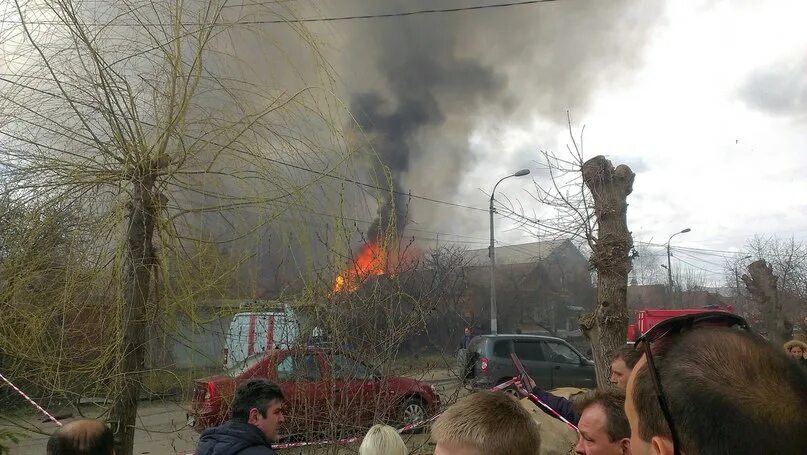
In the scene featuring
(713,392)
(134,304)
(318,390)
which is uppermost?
(134,304)

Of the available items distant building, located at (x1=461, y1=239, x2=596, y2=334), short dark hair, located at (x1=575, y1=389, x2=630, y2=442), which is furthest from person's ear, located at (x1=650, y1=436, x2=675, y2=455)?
distant building, located at (x1=461, y1=239, x2=596, y2=334)

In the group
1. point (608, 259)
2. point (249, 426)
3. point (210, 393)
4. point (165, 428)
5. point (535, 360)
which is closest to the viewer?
point (249, 426)

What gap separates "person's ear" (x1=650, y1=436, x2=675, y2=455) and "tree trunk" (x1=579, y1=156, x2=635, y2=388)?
4203 mm

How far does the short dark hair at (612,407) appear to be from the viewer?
206 cm

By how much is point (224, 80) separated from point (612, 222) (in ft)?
11.9

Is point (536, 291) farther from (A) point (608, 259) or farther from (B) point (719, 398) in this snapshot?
(B) point (719, 398)

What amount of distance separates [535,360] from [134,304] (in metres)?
9.56

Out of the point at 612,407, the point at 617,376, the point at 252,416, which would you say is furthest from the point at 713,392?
the point at 252,416

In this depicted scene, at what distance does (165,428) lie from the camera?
4691 millimetres

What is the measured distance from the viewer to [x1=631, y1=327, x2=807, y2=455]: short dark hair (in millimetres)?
846

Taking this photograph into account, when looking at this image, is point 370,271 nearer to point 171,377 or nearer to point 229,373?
point 229,373

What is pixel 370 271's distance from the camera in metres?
4.06

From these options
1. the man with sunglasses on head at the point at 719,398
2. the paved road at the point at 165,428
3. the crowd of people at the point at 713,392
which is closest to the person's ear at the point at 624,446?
the crowd of people at the point at 713,392

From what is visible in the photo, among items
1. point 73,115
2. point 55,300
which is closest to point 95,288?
point 55,300
